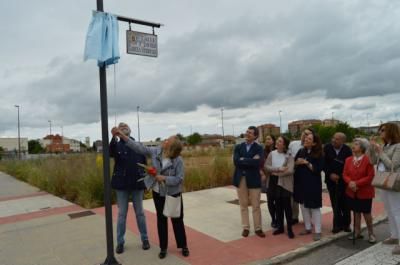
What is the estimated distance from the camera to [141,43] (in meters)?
4.77

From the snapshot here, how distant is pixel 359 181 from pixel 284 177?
1.17 meters

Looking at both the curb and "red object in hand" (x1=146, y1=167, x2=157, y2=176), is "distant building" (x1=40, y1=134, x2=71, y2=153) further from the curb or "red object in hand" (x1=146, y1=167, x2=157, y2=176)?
the curb

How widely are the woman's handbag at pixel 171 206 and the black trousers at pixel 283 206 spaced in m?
2.04

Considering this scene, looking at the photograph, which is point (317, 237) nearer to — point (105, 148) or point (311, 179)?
point (311, 179)

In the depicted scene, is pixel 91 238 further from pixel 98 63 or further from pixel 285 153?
pixel 285 153

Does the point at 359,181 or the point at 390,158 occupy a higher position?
the point at 390,158

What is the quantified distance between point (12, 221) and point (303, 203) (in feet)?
22.2

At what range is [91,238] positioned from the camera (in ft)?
20.3

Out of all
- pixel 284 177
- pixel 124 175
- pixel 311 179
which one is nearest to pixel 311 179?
pixel 311 179

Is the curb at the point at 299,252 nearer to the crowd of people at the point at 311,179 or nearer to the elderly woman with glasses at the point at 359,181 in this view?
the crowd of people at the point at 311,179

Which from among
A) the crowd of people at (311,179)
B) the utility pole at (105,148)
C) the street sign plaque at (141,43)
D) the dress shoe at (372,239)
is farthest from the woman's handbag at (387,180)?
the utility pole at (105,148)

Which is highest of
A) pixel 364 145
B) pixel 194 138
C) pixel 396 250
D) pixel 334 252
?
pixel 194 138

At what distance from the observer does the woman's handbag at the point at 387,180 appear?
4.79 meters

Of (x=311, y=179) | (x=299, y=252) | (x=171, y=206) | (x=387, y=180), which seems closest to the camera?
(x=171, y=206)
